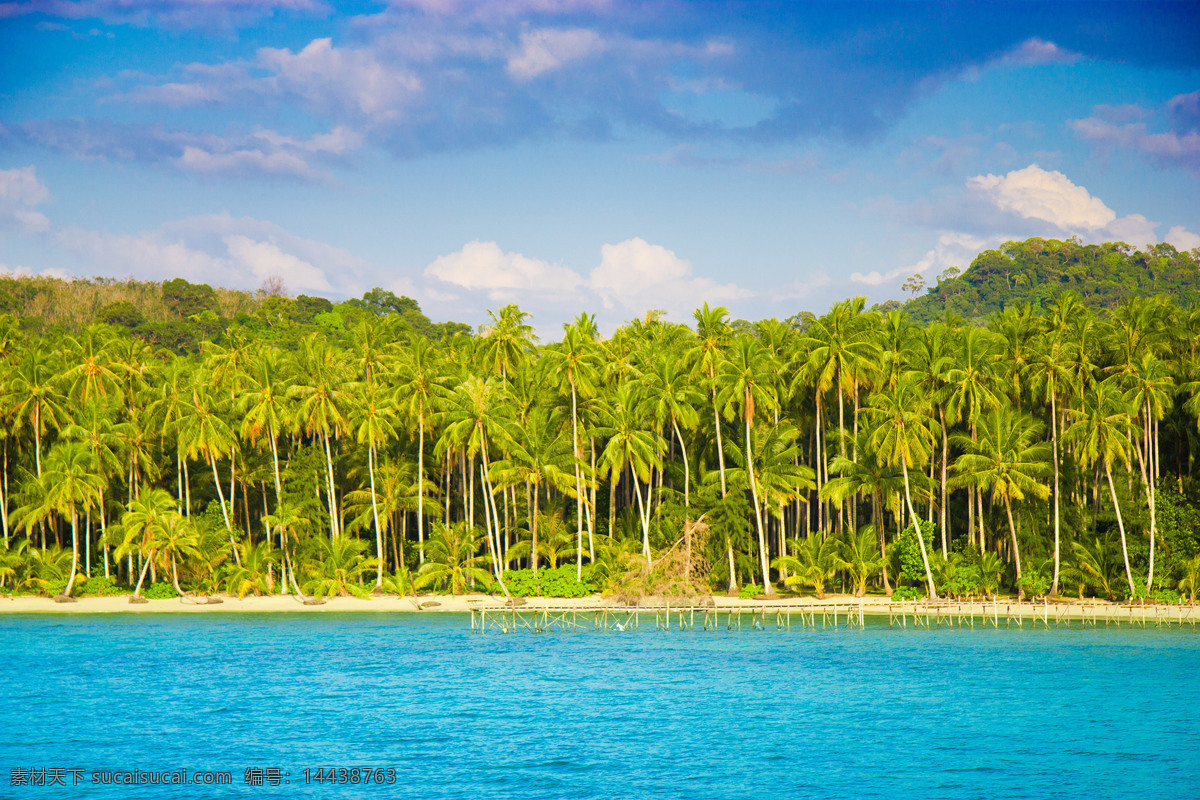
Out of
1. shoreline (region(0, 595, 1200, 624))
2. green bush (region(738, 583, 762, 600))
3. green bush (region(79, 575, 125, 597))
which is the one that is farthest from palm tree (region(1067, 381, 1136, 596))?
green bush (region(79, 575, 125, 597))

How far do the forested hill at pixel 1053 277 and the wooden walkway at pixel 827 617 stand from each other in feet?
242

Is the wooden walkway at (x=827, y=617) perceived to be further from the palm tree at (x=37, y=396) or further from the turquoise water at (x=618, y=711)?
the palm tree at (x=37, y=396)

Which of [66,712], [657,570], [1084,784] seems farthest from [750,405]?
[66,712]

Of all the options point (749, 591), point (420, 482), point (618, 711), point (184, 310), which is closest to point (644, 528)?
point (749, 591)

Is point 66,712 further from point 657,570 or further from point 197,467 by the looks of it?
point 197,467

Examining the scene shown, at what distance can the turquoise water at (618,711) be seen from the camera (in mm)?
26734

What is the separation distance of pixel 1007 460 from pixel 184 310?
10129 centimetres

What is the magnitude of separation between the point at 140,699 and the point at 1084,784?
31.7m

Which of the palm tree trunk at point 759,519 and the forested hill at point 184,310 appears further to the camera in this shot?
the forested hill at point 184,310

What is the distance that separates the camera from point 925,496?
57781 mm

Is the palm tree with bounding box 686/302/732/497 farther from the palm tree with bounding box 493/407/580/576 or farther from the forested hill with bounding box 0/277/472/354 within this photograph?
the forested hill with bounding box 0/277/472/354

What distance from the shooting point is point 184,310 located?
12212cm

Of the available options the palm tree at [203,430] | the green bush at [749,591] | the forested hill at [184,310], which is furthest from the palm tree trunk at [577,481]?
the forested hill at [184,310]

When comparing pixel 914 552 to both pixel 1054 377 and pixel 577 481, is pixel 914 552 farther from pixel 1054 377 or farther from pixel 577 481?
pixel 577 481
